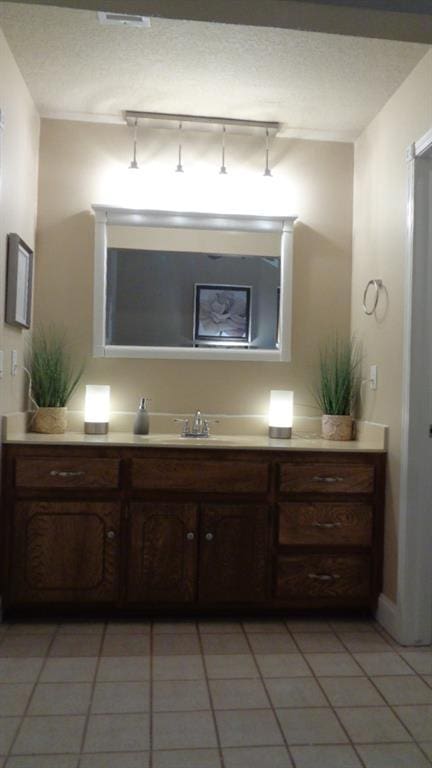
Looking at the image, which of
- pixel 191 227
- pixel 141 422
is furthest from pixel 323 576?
pixel 191 227

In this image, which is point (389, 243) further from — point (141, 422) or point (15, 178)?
point (15, 178)

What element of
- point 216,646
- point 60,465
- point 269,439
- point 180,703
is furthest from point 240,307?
point 180,703

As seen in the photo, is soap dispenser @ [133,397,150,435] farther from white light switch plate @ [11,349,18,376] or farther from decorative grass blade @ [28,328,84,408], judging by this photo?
white light switch plate @ [11,349,18,376]

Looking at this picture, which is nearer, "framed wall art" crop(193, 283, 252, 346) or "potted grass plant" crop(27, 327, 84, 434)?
"potted grass plant" crop(27, 327, 84, 434)

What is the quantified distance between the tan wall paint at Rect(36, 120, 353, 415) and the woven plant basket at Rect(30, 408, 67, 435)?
8.1 inches

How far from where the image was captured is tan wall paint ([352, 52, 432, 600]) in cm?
267

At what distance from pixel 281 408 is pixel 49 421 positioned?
1.14 meters

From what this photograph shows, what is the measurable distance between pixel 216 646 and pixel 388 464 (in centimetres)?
108

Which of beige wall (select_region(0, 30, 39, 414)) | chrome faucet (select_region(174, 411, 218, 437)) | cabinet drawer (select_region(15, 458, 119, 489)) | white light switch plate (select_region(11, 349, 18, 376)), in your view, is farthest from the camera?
chrome faucet (select_region(174, 411, 218, 437))

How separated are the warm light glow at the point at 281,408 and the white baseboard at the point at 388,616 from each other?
3.05 ft

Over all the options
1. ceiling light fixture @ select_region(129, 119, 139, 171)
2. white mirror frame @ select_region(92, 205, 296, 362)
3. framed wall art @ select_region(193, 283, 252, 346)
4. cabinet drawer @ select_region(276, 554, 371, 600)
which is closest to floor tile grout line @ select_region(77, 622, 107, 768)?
cabinet drawer @ select_region(276, 554, 371, 600)

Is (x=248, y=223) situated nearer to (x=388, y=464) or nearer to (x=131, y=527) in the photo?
(x=388, y=464)

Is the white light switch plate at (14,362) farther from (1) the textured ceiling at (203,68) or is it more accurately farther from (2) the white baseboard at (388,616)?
(2) the white baseboard at (388,616)

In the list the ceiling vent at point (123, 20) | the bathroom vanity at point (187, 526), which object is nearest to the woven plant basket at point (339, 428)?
the bathroom vanity at point (187, 526)
